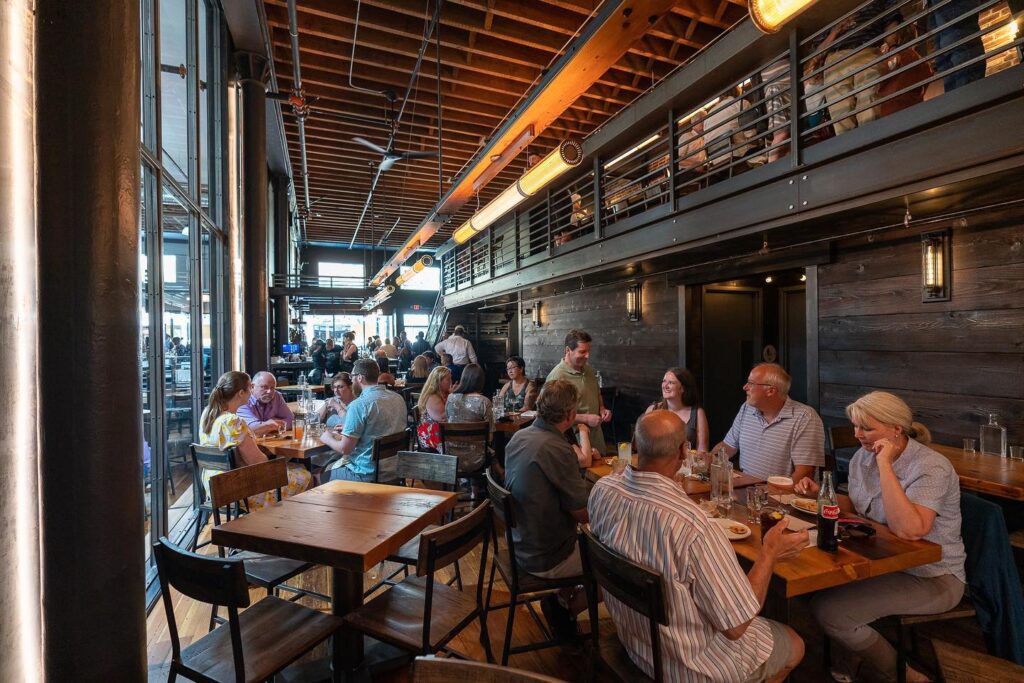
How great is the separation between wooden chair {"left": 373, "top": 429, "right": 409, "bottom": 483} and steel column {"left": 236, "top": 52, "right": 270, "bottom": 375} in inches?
141

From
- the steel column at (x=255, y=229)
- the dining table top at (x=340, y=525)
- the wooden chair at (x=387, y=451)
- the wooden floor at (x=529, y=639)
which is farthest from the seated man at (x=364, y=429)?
the steel column at (x=255, y=229)

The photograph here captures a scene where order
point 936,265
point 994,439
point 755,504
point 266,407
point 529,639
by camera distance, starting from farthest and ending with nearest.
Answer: point 266,407 < point 936,265 < point 994,439 < point 529,639 < point 755,504

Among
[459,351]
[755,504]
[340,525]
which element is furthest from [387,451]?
[459,351]

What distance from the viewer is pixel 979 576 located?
223 centimetres

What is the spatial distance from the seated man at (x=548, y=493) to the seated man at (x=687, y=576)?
567 millimetres

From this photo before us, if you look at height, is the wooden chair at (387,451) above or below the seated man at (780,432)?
below

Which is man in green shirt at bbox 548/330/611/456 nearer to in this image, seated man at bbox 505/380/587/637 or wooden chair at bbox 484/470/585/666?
seated man at bbox 505/380/587/637

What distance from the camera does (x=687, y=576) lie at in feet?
5.51

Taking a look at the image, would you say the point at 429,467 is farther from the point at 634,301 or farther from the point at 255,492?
the point at 634,301

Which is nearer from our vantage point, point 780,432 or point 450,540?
point 450,540

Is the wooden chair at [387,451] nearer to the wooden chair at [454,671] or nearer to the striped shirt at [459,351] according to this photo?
the wooden chair at [454,671]

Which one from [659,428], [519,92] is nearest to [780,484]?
[659,428]

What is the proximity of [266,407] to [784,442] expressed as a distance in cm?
453

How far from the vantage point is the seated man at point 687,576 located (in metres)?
1.64
